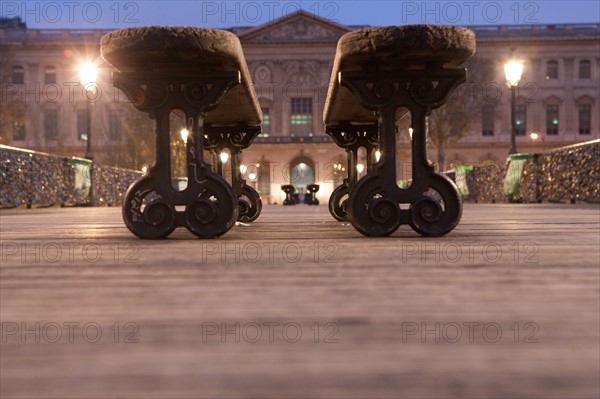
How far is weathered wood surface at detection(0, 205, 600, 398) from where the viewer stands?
1.84ft

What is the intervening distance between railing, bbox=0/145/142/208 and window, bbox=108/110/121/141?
104ft

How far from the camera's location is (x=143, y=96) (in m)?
2.57

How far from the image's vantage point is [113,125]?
156ft

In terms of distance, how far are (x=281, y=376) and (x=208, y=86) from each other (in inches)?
81.5

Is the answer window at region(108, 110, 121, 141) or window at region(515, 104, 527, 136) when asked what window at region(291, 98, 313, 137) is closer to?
window at region(108, 110, 121, 141)

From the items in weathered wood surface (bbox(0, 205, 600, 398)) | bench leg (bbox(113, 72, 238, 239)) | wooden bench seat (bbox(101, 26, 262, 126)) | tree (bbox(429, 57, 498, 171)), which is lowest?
weathered wood surface (bbox(0, 205, 600, 398))

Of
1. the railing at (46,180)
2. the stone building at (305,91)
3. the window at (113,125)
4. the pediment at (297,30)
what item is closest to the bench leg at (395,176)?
the railing at (46,180)

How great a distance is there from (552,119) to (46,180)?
4384 cm

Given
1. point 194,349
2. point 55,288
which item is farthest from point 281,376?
point 55,288

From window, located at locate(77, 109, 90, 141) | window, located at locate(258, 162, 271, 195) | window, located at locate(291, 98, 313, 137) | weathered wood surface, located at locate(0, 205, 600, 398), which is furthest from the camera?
window, located at locate(291, 98, 313, 137)

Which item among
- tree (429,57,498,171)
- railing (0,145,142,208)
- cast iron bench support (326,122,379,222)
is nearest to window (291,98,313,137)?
tree (429,57,498,171)

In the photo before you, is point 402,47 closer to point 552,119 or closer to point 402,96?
point 402,96

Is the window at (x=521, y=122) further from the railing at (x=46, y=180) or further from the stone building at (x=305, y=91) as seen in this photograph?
the railing at (x=46, y=180)

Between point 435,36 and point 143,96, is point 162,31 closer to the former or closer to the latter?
point 143,96
